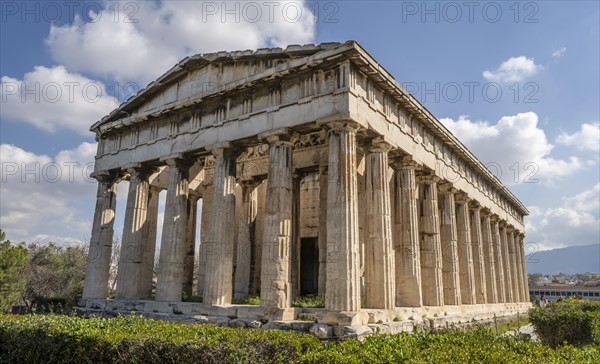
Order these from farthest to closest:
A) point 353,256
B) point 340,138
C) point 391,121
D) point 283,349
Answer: point 391,121 → point 340,138 → point 353,256 → point 283,349

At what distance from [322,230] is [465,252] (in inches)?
357

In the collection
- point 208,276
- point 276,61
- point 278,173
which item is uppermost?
point 276,61

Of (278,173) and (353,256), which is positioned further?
(278,173)

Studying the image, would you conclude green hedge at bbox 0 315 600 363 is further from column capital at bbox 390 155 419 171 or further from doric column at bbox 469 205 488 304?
doric column at bbox 469 205 488 304

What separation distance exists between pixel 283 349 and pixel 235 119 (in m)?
10.9

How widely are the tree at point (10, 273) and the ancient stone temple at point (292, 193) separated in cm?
1196

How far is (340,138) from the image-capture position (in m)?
13.9

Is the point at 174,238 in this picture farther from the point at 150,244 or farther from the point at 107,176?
the point at 107,176

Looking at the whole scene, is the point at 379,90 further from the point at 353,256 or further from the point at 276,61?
the point at 353,256

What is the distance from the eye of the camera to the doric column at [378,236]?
14391 millimetres

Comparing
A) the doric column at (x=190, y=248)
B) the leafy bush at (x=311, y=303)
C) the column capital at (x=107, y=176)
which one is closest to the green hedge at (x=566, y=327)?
the leafy bush at (x=311, y=303)

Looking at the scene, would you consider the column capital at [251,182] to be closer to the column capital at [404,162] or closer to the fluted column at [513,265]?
the column capital at [404,162]

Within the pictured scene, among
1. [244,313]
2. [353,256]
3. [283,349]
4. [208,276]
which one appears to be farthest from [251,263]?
[283,349]

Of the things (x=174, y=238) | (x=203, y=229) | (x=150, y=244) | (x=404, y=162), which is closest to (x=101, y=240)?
(x=150, y=244)
